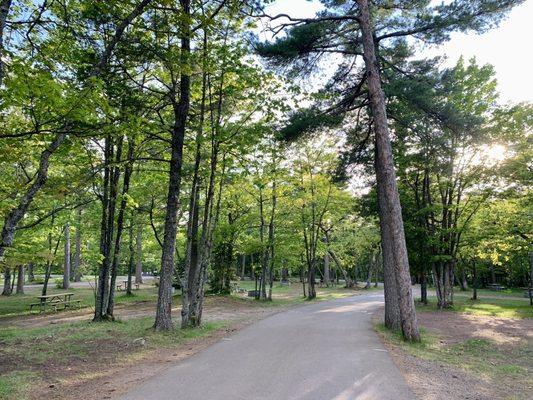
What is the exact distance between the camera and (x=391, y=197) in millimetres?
9906

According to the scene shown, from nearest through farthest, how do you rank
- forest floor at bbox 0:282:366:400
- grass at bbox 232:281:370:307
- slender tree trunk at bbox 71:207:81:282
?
forest floor at bbox 0:282:366:400, slender tree trunk at bbox 71:207:81:282, grass at bbox 232:281:370:307

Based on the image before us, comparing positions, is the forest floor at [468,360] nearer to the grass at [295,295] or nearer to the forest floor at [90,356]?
the forest floor at [90,356]

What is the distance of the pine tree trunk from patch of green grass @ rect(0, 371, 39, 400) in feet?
26.2

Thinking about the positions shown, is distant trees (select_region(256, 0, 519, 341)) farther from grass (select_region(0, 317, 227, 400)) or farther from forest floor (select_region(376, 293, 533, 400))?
grass (select_region(0, 317, 227, 400))

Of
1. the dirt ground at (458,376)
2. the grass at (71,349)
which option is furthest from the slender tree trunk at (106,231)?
the dirt ground at (458,376)

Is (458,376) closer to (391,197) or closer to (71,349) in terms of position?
(391,197)

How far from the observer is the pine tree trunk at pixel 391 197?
9570mm

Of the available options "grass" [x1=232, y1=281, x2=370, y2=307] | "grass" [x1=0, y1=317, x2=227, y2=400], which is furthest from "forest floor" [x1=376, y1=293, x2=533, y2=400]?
"grass" [x1=232, y1=281, x2=370, y2=307]

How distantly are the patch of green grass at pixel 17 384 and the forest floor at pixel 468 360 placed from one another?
544cm

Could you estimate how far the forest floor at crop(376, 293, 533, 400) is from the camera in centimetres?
574

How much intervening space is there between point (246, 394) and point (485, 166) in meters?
18.5

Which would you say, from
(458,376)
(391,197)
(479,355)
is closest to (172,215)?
(391,197)

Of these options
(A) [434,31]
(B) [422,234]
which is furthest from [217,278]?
(A) [434,31]

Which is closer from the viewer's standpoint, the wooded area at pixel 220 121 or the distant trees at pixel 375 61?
the wooded area at pixel 220 121
